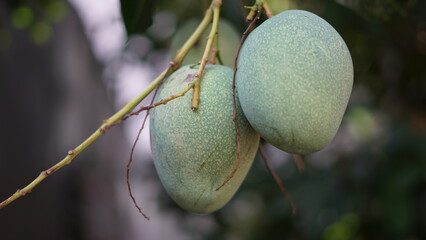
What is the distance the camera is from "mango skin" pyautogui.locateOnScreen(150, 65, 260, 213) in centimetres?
71

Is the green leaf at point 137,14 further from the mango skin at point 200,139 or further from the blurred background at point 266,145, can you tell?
the mango skin at point 200,139

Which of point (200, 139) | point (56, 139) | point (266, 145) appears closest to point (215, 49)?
point (200, 139)

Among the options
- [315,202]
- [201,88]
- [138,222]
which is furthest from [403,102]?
[138,222]

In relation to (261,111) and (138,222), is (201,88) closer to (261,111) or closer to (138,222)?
(261,111)

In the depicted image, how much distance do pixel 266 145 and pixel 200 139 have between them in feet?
3.03

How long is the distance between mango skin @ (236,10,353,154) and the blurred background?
17 cm

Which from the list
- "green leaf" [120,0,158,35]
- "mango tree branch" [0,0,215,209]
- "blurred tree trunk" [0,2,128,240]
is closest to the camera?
"mango tree branch" [0,0,215,209]

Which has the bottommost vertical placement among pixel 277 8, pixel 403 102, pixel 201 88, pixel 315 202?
pixel 315 202

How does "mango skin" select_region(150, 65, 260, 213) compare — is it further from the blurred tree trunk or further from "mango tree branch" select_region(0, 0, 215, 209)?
the blurred tree trunk

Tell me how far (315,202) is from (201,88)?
3.49 ft

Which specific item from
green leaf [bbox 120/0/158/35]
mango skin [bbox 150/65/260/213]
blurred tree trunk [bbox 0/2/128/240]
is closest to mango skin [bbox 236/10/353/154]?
mango skin [bbox 150/65/260/213]

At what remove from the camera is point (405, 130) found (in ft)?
5.20

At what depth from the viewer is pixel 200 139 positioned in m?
0.70

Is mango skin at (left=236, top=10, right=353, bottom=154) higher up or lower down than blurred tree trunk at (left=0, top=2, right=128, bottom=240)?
higher up
